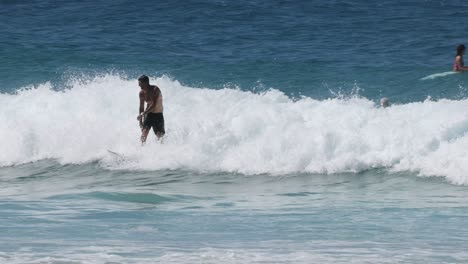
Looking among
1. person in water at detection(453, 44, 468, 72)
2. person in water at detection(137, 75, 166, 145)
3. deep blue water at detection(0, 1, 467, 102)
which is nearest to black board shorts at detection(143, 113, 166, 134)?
person in water at detection(137, 75, 166, 145)

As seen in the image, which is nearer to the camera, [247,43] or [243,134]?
[243,134]

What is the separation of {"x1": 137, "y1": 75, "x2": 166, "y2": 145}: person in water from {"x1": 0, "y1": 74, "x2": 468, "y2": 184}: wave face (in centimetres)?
41

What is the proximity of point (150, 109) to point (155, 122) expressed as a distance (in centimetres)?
25

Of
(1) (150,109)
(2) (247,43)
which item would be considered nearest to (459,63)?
(2) (247,43)

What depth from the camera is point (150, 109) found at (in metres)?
13.8

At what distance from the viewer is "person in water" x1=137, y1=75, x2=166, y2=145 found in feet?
44.7

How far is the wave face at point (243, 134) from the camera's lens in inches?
526

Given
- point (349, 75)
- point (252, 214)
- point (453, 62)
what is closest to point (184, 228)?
point (252, 214)

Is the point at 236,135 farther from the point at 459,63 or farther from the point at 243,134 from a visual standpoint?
the point at 459,63

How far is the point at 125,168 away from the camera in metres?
14.0

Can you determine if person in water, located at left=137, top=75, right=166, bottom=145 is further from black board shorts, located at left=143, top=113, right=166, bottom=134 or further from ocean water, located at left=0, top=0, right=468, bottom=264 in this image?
ocean water, located at left=0, top=0, right=468, bottom=264

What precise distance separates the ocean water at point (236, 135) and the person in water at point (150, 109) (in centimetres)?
42

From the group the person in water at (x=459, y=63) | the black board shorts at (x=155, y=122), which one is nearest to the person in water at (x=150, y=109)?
the black board shorts at (x=155, y=122)

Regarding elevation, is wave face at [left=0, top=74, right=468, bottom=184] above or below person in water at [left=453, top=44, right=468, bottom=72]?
below
